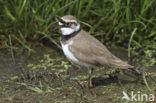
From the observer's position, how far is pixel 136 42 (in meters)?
6.14

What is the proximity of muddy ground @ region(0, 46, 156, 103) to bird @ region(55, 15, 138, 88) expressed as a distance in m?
0.32

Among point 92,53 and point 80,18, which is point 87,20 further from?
point 92,53

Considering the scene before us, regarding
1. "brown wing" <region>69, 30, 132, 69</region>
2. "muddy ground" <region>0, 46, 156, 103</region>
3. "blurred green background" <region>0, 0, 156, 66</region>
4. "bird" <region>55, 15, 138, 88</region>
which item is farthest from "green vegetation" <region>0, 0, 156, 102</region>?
"brown wing" <region>69, 30, 132, 69</region>

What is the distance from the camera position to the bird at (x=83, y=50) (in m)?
4.90

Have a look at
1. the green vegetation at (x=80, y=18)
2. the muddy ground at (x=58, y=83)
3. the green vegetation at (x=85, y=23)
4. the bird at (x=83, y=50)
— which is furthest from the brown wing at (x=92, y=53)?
the green vegetation at (x=80, y=18)

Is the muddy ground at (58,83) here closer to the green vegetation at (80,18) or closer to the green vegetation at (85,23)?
the green vegetation at (85,23)

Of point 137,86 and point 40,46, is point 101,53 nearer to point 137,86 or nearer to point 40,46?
point 137,86

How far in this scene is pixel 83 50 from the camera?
4.95 meters

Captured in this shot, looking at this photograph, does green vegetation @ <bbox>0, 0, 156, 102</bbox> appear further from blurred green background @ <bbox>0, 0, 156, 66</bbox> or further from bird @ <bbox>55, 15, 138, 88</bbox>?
bird @ <bbox>55, 15, 138, 88</bbox>

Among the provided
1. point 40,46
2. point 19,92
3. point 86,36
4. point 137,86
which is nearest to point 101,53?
point 86,36

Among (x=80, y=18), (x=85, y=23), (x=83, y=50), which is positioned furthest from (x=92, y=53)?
(x=80, y=18)

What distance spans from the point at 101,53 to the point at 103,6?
5.18 feet

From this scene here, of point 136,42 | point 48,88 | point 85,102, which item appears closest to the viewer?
point 85,102

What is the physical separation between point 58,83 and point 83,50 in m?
0.73
